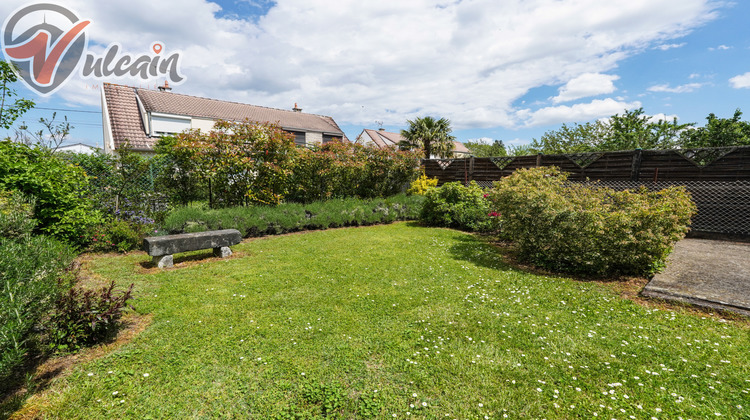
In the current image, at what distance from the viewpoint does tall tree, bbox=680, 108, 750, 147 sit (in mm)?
23500

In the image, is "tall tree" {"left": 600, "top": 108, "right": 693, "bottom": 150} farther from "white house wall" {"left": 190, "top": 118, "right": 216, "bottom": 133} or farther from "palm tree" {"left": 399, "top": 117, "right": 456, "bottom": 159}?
"white house wall" {"left": 190, "top": 118, "right": 216, "bottom": 133}

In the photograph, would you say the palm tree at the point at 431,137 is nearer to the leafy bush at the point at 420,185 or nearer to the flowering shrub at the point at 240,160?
the leafy bush at the point at 420,185

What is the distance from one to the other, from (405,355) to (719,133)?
114ft

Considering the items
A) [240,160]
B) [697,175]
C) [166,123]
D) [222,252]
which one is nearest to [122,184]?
[240,160]

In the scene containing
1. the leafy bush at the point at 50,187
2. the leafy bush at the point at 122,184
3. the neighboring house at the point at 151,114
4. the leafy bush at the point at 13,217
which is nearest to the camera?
the leafy bush at the point at 13,217

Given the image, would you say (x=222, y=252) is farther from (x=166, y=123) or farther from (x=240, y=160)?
(x=166, y=123)

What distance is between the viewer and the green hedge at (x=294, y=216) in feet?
24.7

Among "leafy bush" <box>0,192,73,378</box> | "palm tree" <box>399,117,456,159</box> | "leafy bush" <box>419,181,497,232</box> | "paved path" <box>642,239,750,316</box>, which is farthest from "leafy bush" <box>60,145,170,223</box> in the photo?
"palm tree" <box>399,117,456,159</box>

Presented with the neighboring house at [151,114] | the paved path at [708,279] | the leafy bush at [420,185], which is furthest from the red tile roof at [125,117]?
the paved path at [708,279]

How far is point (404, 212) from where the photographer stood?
11.8m

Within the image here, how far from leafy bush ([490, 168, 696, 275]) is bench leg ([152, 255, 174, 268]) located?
22.0ft

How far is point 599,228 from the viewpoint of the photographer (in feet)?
16.9

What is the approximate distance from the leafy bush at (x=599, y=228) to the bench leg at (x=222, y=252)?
237 inches

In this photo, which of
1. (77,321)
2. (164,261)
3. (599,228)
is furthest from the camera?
(164,261)
